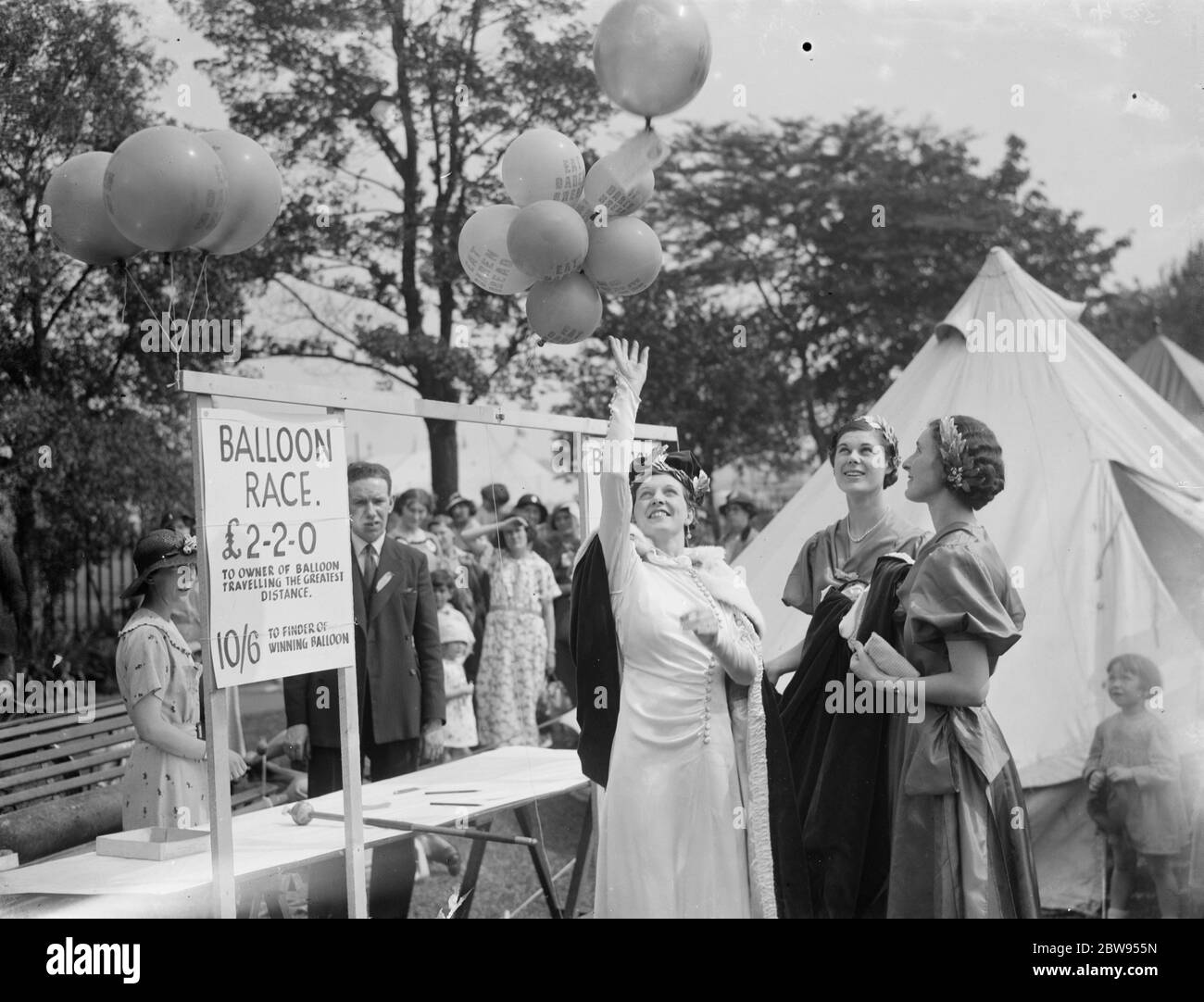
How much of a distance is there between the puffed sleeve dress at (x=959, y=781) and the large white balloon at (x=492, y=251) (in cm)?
166

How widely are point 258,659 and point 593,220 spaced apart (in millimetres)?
1799

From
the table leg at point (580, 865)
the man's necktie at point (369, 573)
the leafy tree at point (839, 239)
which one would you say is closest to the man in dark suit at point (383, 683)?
the man's necktie at point (369, 573)

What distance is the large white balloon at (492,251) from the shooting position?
14.1ft

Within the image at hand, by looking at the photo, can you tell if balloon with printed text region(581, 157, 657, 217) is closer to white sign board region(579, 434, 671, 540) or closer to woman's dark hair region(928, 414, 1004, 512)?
white sign board region(579, 434, 671, 540)

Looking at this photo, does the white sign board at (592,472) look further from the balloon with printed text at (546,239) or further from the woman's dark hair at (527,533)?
the woman's dark hair at (527,533)

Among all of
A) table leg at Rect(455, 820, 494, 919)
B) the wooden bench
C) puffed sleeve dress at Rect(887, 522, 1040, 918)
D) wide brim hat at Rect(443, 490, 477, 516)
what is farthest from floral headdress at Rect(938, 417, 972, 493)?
wide brim hat at Rect(443, 490, 477, 516)

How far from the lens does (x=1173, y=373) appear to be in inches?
396

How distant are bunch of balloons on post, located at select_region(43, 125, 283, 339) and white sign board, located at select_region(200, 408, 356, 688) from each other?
2.40 feet

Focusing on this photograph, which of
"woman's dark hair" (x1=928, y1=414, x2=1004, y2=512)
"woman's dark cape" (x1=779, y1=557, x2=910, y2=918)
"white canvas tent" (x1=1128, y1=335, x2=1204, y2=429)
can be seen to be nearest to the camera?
"woman's dark hair" (x1=928, y1=414, x2=1004, y2=512)

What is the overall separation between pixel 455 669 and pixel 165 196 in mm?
3417

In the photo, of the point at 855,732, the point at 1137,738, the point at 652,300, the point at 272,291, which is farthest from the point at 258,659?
the point at 652,300

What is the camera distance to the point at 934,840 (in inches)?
133

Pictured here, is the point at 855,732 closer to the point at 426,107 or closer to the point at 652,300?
the point at 426,107

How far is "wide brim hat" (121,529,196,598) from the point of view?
3863mm
